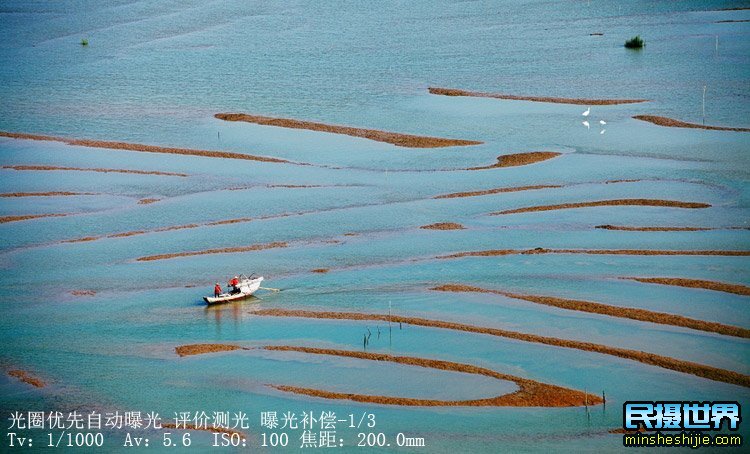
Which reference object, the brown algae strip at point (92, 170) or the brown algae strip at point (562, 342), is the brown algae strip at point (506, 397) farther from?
the brown algae strip at point (92, 170)

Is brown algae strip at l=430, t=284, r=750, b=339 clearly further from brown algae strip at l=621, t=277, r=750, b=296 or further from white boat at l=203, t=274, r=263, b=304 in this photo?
white boat at l=203, t=274, r=263, b=304

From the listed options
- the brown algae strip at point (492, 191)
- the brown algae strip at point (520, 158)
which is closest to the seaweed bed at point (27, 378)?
the brown algae strip at point (492, 191)

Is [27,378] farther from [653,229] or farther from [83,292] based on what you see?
[653,229]

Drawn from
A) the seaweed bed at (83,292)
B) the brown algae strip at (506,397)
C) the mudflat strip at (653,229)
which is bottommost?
the brown algae strip at (506,397)

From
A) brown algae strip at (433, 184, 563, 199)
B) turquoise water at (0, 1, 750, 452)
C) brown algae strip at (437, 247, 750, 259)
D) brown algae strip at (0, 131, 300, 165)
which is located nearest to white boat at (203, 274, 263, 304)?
turquoise water at (0, 1, 750, 452)

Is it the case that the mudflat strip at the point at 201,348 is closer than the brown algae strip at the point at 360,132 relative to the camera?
Yes

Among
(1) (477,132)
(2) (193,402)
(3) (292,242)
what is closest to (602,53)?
(1) (477,132)
